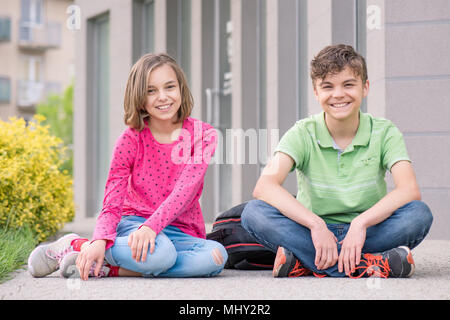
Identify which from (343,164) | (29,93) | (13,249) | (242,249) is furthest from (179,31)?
(29,93)

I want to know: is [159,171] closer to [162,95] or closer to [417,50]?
[162,95]

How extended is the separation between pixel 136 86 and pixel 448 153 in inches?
113

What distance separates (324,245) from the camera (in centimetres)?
254

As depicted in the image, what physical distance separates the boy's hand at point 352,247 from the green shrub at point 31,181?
2.62 metres

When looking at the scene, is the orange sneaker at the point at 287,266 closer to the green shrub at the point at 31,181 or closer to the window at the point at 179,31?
the green shrub at the point at 31,181

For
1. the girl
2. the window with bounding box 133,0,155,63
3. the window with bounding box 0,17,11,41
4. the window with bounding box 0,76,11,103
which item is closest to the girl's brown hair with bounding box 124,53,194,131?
the girl

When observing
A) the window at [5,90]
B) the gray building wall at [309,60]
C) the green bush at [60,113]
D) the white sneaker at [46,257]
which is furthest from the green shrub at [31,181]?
the green bush at [60,113]

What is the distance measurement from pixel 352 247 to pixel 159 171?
100 centimetres

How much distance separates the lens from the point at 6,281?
105 inches

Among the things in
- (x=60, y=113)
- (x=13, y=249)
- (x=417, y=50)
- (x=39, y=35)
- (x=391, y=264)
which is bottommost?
(x=13, y=249)

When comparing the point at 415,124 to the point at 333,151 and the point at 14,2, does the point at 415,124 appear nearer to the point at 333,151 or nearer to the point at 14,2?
the point at 333,151

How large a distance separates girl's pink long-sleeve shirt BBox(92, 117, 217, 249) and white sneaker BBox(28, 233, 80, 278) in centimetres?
30

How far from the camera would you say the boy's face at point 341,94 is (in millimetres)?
2754
